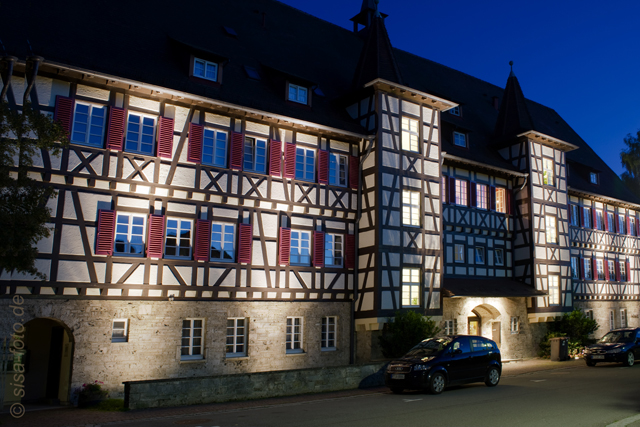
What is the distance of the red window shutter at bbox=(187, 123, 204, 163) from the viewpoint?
16922 mm

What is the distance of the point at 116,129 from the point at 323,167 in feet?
24.1

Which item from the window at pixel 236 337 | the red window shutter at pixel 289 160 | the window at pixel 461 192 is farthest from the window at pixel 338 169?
the window at pixel 461 192

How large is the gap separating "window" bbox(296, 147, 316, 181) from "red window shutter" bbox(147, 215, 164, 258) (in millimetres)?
5413

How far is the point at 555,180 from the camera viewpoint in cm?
2802

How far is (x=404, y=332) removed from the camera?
18.8m

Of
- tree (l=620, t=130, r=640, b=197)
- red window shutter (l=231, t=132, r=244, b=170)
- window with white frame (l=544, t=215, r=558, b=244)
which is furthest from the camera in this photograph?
tree (l=620, t=130, r=640, b=197)

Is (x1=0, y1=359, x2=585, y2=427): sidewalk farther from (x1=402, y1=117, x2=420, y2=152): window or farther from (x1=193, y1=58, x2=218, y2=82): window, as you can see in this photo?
(x1=193, y1=58, x2=218, y2=82): window

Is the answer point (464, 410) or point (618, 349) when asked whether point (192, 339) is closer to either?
point (464, 410)

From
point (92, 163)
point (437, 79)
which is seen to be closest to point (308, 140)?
point (92, 163)

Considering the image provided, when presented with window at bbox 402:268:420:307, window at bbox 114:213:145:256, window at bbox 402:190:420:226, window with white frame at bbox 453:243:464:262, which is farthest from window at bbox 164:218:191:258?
window with white frame at bbox 453:243:464:262

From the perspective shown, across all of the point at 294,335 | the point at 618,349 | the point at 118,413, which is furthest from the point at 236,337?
the point at 618,349

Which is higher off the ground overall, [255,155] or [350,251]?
[255,155]

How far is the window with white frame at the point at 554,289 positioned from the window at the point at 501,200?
3996 mm

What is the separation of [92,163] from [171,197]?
2424mm
